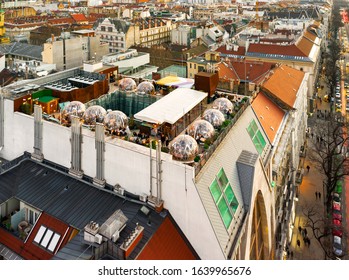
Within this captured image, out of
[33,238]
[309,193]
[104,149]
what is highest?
[104,149]

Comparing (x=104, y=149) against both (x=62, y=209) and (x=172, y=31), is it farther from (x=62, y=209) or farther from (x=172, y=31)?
(x=172, y=31)

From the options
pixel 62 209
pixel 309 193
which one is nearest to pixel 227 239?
pixel 62 209

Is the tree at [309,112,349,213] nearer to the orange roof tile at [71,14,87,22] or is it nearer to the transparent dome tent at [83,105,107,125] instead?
the transparent dome tent at [83,105,107,125]

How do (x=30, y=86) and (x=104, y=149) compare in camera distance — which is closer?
(x=104, y=149)

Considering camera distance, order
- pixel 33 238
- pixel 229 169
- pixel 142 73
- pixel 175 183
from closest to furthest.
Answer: pixel 175 183
pixel 33 238
pixel 229 169
pixel 142 73

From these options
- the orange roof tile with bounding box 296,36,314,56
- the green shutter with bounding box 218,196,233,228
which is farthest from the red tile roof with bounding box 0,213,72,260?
the orange roof tile with bounding box 296,36,314,56

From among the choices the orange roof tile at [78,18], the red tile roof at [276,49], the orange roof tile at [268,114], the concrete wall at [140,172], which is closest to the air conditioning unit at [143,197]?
the concrete wall at [140,172]

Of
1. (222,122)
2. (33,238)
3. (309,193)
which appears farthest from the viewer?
(309,193)
